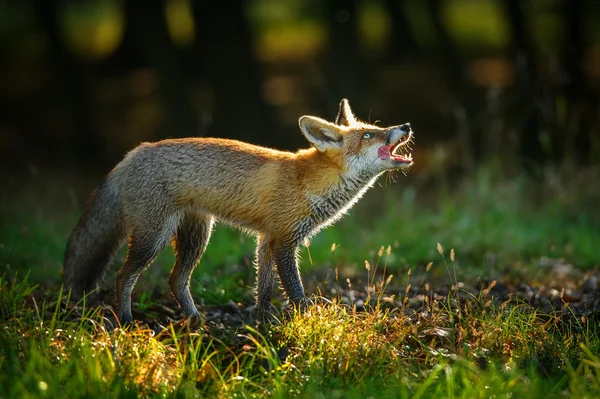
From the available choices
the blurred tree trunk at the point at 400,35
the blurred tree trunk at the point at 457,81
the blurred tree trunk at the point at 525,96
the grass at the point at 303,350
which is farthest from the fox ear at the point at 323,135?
the blurred tree trunk at the point at 400,35

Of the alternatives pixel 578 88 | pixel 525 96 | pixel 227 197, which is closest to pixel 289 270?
pixel 227 197

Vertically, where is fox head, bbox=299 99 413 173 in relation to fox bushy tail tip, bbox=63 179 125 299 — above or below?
above

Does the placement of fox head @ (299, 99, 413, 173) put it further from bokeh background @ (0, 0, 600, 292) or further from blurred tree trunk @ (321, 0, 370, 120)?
blurred tree trunk @ (321, 0, 370, 120)

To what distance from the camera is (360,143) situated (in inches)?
248

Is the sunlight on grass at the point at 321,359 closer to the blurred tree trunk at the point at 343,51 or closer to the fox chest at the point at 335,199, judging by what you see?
the fox chest at the point at 335,199

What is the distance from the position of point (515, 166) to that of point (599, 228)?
1.96 meters

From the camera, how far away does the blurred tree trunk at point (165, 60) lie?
12734 millimetres

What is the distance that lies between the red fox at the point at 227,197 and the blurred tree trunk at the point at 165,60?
20.7 feet

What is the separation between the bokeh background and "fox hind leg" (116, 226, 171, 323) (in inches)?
82.2

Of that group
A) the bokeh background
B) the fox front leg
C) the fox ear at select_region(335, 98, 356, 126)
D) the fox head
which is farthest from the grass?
the bokeh background

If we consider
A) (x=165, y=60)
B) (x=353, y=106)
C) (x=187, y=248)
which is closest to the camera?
(x=187, y=248)

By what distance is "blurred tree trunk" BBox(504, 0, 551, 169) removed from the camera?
12.3 m

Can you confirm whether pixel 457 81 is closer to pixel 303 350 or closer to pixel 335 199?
pixel 335 199

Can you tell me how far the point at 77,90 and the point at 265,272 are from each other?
995cm
